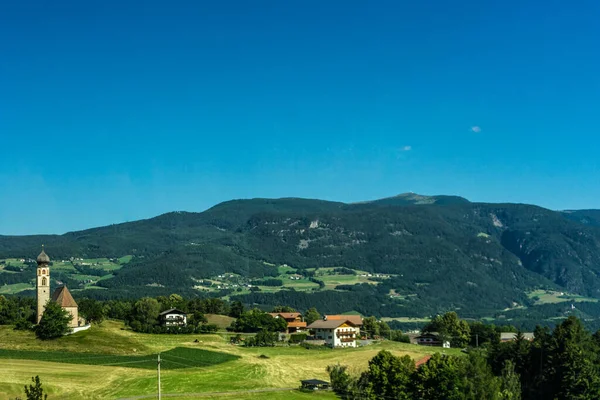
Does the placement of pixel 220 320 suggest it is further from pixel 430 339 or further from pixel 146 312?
pixel 430 339

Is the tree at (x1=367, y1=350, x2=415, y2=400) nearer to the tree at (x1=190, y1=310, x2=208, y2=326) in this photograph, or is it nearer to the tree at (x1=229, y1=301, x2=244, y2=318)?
the tree at (x1=190, y1=310, x2=208, y2=326)

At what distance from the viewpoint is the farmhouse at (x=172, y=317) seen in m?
164

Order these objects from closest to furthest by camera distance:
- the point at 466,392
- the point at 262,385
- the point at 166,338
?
the point at 466,392, the point at 262,385, the point at 166,338

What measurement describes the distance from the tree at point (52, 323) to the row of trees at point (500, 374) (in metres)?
52.1

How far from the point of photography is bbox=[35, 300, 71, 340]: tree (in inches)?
4845

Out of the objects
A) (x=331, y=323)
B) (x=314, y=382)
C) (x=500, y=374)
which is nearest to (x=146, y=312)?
(x=331, y=323)

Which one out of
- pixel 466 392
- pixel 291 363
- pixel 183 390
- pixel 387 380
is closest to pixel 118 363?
pixel 183 390

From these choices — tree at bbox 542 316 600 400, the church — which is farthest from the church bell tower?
tree at bbox 542 316 600 400

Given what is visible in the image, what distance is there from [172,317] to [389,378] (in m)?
84.1

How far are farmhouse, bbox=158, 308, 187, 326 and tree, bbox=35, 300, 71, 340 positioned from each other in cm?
3880

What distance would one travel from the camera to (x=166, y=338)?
142 meters

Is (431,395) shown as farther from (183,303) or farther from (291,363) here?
(183,303)

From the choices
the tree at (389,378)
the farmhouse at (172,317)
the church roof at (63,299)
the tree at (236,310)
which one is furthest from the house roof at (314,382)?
the tree at (236,310)

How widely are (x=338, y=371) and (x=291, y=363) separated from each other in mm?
19124
